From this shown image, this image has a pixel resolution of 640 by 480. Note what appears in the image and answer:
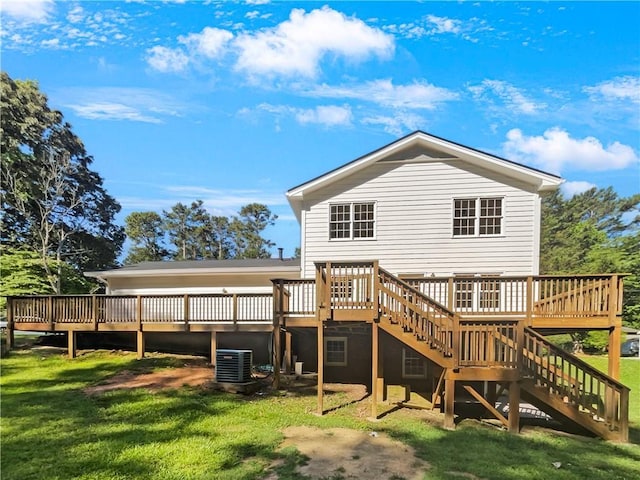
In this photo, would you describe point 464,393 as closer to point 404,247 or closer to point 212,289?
point 404,247

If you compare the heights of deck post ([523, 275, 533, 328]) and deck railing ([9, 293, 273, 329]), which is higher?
deck post ([523, 275, 533, 328])

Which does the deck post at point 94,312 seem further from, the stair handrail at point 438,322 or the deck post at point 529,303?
the deck post at point 529,303

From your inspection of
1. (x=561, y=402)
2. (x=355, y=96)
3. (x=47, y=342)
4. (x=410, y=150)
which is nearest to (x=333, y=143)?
(x=355, y=96)

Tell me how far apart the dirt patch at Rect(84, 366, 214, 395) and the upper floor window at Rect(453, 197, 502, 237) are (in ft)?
28.6

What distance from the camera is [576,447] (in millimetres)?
6809

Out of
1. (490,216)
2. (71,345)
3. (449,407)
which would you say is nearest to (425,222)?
(490,216)

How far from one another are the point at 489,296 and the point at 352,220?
470 cm

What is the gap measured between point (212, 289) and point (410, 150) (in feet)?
30.4

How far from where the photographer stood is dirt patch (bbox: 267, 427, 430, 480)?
521cm

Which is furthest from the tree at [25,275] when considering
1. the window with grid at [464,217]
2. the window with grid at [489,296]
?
the window with grid at [489,296]

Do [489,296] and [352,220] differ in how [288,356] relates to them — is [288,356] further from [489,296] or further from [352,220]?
[489,296]

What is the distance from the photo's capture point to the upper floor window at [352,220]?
12.2 m

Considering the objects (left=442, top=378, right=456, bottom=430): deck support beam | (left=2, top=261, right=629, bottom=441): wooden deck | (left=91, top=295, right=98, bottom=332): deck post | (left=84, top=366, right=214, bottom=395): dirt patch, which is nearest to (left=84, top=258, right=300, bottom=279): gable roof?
(left=2, top=261, right=629, bottom=441): wooden deck

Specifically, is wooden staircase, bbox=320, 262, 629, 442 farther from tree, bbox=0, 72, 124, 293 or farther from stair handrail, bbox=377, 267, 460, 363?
tree, bbox=0, 72, 124, 293
